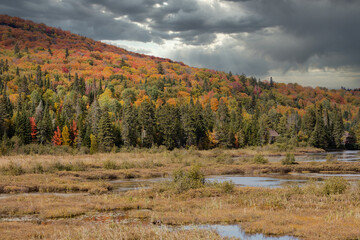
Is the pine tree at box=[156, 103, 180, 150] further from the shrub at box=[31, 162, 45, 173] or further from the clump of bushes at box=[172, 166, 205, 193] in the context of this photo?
the clump of bushes at box=[172, 166, 205, 193]

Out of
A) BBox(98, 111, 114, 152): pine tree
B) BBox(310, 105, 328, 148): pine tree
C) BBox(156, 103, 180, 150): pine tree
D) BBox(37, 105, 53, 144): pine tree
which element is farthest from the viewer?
BBox(310, 105, 328, 148): pine tree

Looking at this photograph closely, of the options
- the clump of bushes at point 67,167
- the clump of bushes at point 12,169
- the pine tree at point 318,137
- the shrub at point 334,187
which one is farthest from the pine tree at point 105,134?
the pine tree at point 318,137

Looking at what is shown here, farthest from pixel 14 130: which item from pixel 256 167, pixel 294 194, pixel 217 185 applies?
pixel 294 194

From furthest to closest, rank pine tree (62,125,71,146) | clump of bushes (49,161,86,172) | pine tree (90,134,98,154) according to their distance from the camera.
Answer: pine tree (62,125,71,146) < pine tree (90,134,98,154) < clump of bushes (49,161,86,172)

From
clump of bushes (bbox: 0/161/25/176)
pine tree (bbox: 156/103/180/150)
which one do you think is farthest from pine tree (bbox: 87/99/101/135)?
clump of bushes (bbox: 0/161/25/176)

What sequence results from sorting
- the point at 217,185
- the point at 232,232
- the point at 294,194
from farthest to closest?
1. the point at 217,185
2. the point at 294,194
3. the point at 232,232

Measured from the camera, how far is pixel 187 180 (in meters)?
34.0

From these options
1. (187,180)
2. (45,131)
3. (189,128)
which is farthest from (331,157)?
(45,131)

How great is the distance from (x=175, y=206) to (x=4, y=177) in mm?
22641

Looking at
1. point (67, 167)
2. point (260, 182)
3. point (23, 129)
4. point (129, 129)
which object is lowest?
point (260, 182)

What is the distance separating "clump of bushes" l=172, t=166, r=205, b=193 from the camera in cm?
3275

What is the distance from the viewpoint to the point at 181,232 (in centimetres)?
1906

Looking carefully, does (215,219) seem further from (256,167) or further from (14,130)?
(14,130)

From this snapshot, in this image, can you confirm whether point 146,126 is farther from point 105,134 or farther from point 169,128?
point 105,134
